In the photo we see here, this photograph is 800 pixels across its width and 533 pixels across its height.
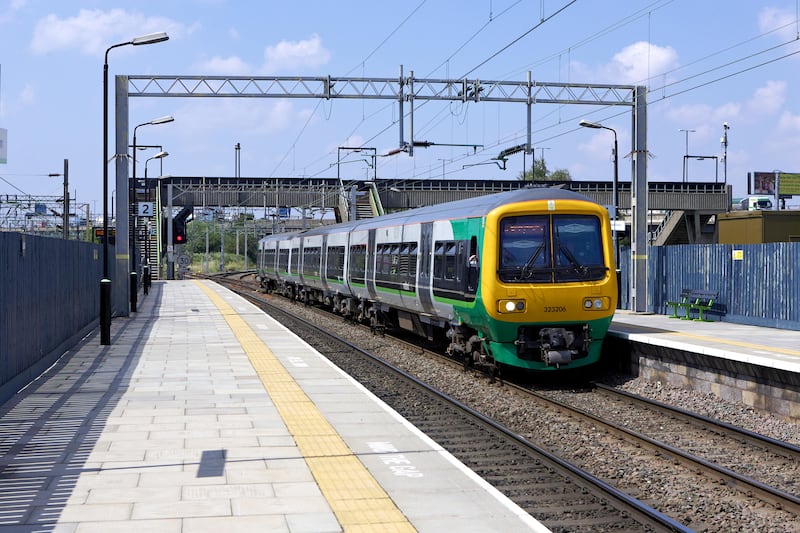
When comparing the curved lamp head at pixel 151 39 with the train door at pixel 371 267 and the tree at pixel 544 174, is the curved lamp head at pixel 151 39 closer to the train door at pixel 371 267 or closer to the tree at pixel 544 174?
the train door at pixel 371 267

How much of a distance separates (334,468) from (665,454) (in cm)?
381

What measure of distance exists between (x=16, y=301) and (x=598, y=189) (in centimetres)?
5629

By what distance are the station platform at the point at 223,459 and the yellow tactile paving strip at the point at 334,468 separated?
19 mm

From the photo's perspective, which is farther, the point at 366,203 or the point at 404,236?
the point at 366,203

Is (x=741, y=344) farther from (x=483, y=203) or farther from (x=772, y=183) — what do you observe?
(x=772, y=183)

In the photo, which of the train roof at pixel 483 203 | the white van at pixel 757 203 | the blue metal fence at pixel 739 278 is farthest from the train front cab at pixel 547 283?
the white van at pixel 757 203

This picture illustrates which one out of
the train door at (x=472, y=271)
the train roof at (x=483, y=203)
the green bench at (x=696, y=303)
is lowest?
the green bench at (x=696, y=303)

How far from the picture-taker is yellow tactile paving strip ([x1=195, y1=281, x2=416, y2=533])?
6.77 meters

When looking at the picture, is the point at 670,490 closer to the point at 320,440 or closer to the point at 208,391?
the point at 320,440

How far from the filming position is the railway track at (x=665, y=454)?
26.3ft

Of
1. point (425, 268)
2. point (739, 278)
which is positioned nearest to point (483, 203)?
point (425, 268)

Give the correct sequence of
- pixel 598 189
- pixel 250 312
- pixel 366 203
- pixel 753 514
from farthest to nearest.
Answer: pixel 598 189
pixel 366 203
pixel 250 312
pixel 753 514

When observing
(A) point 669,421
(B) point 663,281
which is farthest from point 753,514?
(B) point 663,281

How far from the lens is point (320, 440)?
9719mm
